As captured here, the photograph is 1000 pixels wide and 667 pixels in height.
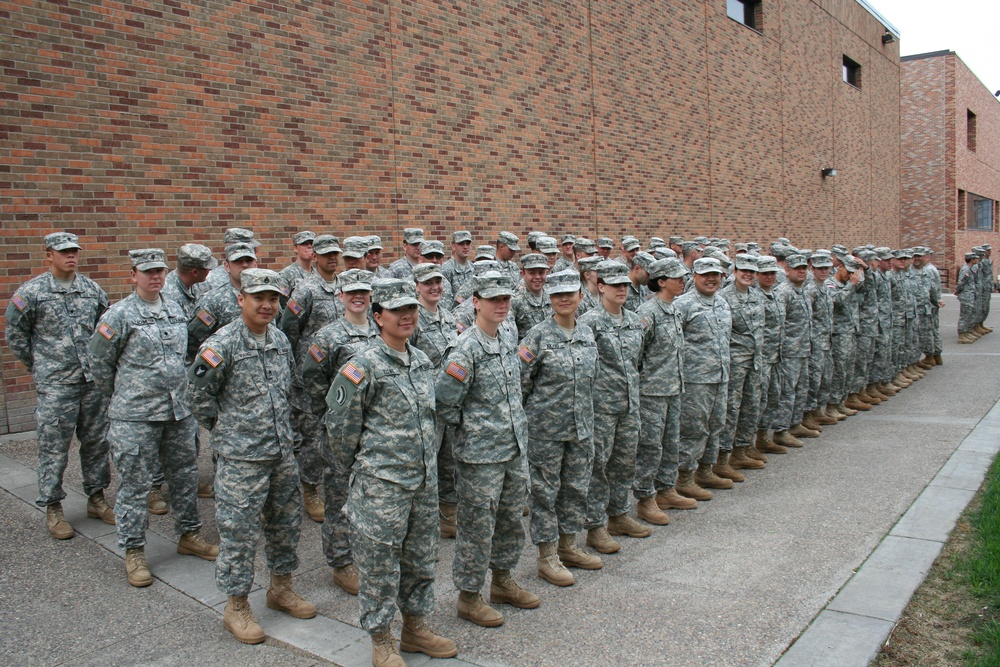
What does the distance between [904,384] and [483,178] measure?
736cm

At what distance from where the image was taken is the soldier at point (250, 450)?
4145mm

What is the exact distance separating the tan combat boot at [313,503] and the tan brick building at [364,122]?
11.5 feet

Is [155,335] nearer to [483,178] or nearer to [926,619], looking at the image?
[926,619]

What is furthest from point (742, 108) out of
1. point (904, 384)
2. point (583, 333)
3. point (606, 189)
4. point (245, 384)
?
point (245, 384)

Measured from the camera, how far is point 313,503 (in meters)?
6.08

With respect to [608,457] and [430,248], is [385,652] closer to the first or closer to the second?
[608,457]

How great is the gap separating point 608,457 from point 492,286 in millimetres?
1761

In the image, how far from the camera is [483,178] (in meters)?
12.0

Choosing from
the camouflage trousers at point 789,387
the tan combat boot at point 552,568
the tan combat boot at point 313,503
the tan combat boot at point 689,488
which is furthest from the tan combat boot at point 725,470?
the tan combat boot at point 313,503

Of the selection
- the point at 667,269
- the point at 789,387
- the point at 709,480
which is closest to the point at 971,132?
the point at 789,387

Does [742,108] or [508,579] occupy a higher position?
[742,108]

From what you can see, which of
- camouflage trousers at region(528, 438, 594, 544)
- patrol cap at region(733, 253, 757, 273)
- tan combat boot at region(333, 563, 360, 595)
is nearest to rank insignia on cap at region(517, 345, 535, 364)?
camouflage trousers at region(528, 438, 594, 544)

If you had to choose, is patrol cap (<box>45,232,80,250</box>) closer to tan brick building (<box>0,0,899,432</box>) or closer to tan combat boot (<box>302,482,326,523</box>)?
tan brick building (<box>0,0,899,432</box>)

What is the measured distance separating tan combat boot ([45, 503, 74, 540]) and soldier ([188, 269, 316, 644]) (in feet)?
6.51
